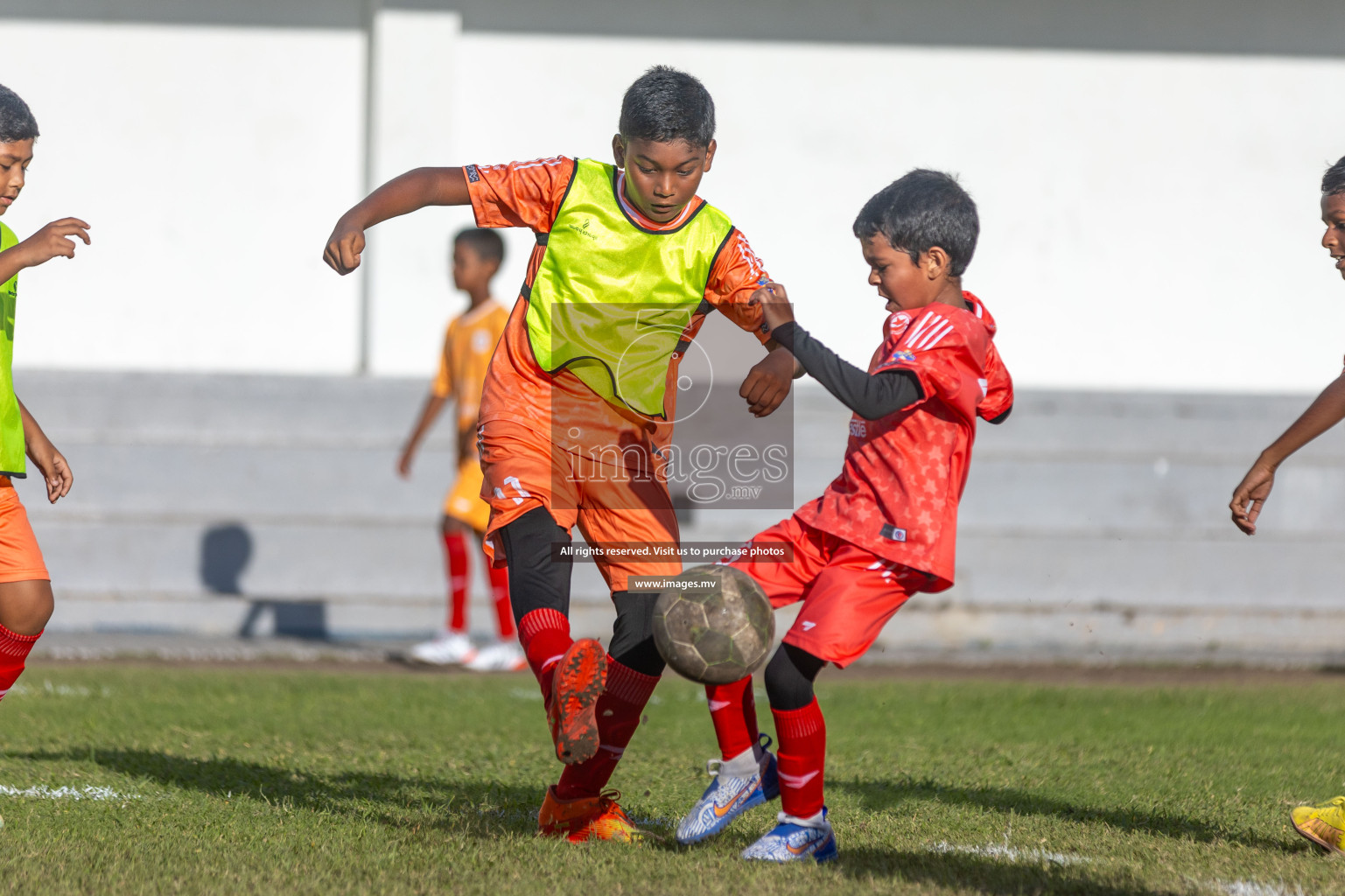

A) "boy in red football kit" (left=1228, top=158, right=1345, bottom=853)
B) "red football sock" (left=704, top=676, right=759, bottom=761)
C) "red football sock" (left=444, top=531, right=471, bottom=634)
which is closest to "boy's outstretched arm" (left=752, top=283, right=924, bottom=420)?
"red football sock" (left=704, top=676, right=759, bottom=761)

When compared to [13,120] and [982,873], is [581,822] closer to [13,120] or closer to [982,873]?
[982,873]

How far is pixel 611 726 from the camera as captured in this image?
4047 mm

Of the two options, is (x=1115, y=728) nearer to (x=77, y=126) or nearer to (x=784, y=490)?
(x=784, y=490)

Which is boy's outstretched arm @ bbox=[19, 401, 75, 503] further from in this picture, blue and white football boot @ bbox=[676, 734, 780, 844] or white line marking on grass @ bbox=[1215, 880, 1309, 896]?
white line marking on grass @ bbox=[1215, 880, 1309, 896]

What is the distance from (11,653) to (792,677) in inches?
91.9

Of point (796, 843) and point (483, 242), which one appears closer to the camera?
point (796, 843)

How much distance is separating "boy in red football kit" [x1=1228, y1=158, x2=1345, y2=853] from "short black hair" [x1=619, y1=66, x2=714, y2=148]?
1798 mm

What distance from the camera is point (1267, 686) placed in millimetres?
8234

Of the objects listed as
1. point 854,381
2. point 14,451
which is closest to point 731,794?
point 854,381

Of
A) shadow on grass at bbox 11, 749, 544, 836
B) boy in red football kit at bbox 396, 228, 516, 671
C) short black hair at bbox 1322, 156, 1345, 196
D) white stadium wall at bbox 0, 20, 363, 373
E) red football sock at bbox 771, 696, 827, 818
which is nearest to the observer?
red football sock at bbox 771, 696, 827, 818

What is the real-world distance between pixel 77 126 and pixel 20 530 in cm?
770

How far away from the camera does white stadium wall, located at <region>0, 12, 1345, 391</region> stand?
35.8ft

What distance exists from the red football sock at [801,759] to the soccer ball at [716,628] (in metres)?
A: 0.19

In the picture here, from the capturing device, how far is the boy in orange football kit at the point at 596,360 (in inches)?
154
